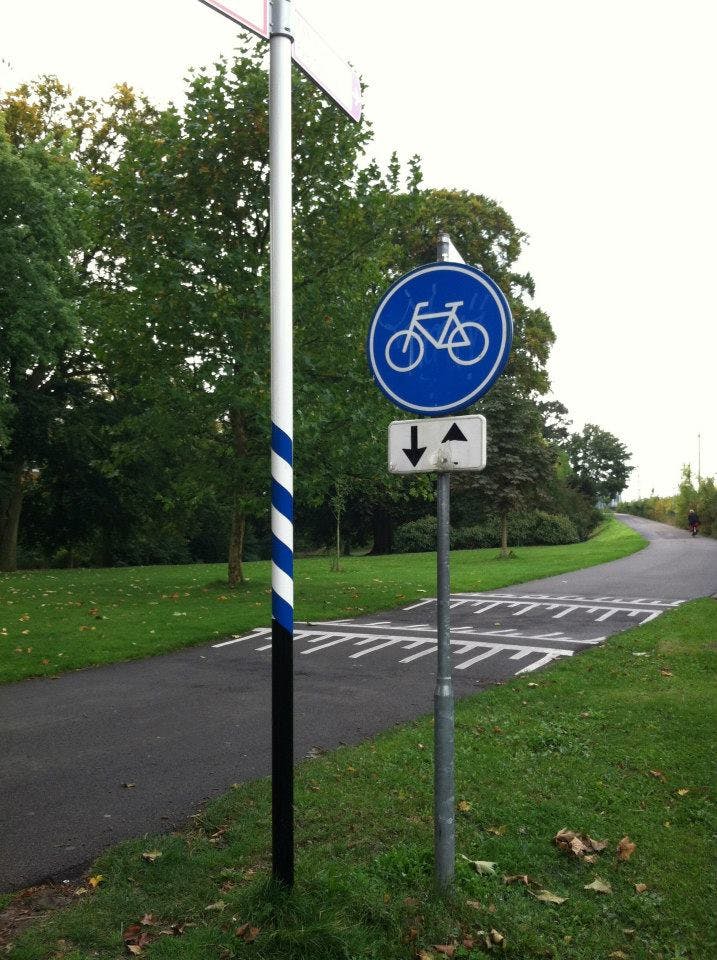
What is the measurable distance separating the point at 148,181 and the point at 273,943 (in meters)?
14.0

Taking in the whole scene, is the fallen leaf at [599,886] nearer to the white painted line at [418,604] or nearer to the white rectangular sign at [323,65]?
the white rectangular sign at [323,65]

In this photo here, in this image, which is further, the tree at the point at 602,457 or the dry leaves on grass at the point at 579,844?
the tree at the point at 602,457

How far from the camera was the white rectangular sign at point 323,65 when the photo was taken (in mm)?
3328

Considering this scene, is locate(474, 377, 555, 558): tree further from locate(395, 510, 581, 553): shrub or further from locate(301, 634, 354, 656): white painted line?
locate(301, 634, 354, 656): white painted line

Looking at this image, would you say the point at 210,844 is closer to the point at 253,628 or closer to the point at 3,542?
the point at 253,628

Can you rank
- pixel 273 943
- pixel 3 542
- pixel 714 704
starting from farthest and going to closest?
1. pixel 3 542
2. pixel 714 704
3. pixel 273 943

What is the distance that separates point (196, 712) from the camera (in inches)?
266

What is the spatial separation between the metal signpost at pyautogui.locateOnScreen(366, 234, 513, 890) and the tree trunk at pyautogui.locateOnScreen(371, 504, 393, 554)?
35.3 meters

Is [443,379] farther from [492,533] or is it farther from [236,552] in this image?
[492,533]

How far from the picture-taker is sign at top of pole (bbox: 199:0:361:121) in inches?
124

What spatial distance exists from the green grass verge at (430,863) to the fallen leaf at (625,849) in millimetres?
38

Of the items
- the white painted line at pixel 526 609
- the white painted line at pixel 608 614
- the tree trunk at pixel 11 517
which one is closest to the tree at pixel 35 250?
the tree trunk at pixel 11 517

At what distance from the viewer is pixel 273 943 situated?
300cm

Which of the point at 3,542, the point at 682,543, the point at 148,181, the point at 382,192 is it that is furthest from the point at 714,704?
the point at 682,543
